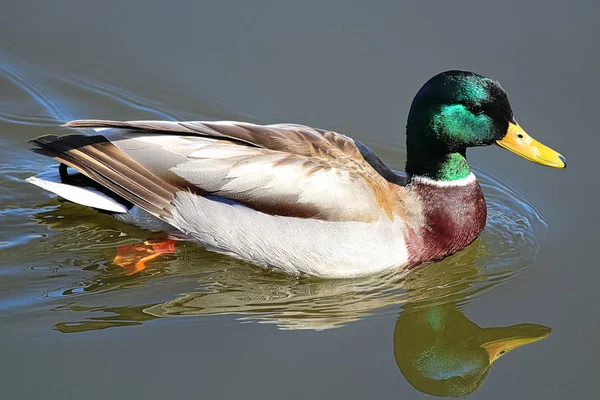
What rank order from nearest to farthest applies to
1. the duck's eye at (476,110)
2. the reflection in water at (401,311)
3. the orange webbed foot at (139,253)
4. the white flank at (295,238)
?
the reflection in water at (401,311) < the white flank at (295,238) < the duck's eye at (476,110) < the orange webbed foot at (139,253)

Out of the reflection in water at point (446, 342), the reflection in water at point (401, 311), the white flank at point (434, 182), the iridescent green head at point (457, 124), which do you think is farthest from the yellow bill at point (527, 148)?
the reflection in water at point (446, 342)

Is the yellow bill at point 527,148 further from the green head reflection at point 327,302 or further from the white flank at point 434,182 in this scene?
the green head reflection at point 327,302

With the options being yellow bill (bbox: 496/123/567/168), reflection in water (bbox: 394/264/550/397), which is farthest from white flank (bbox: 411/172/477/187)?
Answer: reflection in water (bbox: 394/264/550/397)

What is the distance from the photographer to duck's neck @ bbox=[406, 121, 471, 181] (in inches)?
277

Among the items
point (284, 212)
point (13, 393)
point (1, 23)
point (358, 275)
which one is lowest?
point (13, 393)

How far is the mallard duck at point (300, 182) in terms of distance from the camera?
21.8ft

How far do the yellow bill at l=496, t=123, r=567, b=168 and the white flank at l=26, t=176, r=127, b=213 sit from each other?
2807 mm

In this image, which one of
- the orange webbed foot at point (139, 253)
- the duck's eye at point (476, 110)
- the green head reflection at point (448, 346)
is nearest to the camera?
the green head reflection at point (448, 346)

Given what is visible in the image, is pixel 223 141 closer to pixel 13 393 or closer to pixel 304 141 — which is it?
pixel 304 141

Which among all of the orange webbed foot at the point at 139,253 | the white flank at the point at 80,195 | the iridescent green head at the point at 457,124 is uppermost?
the iridescent green head at the point at 457,124

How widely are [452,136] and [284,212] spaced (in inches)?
51.5

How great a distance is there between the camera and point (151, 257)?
7.10 meters

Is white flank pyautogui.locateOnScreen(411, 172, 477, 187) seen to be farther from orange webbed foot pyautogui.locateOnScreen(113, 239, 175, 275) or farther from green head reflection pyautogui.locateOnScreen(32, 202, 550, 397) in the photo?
orange webbed foot pyautogui.locateOnScreen(113, 239, 175, 275)

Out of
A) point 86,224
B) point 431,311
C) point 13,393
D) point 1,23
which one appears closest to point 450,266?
point 431,311
